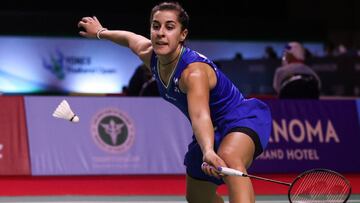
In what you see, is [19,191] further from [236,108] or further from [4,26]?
[4,26]

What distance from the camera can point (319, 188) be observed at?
14.7 ft

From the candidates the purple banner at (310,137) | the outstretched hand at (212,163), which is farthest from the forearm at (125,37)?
the purple banner at (310,137)

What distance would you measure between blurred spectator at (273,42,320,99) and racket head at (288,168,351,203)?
5.56m

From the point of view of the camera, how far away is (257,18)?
22484 mm

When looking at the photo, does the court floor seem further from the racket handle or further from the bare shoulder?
the racket handle

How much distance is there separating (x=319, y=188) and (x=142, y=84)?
5.75 m

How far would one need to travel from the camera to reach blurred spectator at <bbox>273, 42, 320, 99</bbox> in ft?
32.9

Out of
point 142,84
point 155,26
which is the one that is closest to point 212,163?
point 155,26

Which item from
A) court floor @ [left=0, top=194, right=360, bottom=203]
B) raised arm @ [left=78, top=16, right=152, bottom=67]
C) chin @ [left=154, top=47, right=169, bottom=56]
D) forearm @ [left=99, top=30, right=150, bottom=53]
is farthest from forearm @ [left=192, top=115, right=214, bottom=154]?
court floor @ [left=0, top=194, right=360, bottom=203]

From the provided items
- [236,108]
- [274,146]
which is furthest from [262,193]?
[236,108]

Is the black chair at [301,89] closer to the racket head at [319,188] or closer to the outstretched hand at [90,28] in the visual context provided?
the outstretched hand at [90,28]

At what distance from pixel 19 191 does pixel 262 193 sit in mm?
2430

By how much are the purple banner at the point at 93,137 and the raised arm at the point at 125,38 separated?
3749 millimetres

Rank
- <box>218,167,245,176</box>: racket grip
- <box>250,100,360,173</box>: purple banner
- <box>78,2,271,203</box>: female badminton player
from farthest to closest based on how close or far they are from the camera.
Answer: <box>250,100,360,173</box>: purple banner
<box>78,2,271,203</box>: female badminton player
<box>218,167,245,176</box>: racket grip
